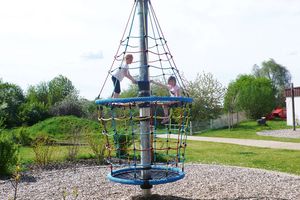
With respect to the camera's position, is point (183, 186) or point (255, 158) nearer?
point (183, 186)

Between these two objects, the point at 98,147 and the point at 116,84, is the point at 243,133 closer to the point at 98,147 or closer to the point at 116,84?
the point at 98,147

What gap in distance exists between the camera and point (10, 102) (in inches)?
1060

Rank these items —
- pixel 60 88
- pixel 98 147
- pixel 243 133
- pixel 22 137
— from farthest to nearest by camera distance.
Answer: pixel 60 88 < pixel 243 133 < pixel 22 137 < pixel 98 147

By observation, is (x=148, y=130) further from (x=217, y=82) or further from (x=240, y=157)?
(x=217, y=82)

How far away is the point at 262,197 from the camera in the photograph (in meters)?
5.21

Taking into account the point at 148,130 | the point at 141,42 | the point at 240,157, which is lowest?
the point at 240,157

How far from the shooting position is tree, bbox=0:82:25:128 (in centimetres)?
2497

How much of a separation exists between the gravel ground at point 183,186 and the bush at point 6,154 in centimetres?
51

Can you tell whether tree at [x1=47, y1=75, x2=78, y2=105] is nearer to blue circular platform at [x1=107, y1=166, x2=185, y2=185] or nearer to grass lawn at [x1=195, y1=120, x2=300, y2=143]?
grass lawn at [x1=195, y1=120, x2=300, y2=143]

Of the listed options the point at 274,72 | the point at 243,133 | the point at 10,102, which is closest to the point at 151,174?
the point at 243,133

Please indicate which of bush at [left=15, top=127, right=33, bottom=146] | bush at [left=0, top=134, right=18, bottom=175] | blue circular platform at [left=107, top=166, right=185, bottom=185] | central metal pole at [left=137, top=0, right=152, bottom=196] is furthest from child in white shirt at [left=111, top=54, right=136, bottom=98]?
bush at [left=15, top=127, right=33, bottom=146]

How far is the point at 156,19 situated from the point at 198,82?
2190cm

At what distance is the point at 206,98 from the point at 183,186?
19.8m

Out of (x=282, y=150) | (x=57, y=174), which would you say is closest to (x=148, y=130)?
(x=57, y=174)
